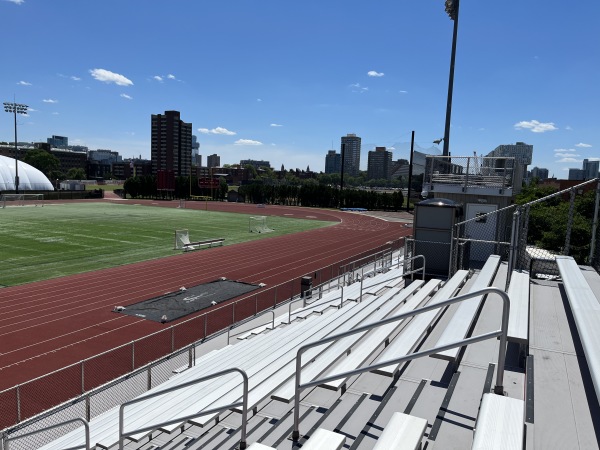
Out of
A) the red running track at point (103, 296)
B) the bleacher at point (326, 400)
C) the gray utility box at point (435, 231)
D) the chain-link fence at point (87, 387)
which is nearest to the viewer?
the bleacher at point (326, 400)

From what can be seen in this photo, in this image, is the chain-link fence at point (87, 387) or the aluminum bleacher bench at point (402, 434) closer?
the aluminum bleacher bench at point (402, 434)

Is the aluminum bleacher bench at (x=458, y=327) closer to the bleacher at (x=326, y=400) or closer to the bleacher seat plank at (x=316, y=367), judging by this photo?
the bleacher at (x=326, y=400)

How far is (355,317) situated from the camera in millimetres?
9828

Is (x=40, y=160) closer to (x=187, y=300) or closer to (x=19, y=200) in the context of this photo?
(x=19, y=200)

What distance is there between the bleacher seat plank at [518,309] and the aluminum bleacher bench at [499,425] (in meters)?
1.31

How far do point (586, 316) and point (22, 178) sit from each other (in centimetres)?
10612

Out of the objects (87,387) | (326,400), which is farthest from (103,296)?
(326,400)

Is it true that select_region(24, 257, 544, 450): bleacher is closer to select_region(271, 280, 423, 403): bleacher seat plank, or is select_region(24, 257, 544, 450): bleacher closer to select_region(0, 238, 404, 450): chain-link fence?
select_region(271, 280, 423, 403): bleacher seat plank

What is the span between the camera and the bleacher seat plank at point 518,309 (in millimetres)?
5367

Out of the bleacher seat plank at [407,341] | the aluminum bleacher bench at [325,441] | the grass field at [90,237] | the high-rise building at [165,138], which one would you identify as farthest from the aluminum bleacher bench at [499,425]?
the high-rise building at [165,138]

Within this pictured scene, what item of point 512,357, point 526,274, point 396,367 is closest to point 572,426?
point 512,357

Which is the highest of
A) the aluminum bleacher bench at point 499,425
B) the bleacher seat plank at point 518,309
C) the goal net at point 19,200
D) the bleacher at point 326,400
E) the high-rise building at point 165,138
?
the high-rise building at point 165,138

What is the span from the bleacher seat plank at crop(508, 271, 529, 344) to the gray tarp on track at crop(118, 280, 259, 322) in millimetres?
11953

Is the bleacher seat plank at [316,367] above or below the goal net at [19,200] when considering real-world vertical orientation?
above
